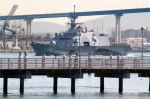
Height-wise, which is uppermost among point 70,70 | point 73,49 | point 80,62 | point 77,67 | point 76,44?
point 76,44

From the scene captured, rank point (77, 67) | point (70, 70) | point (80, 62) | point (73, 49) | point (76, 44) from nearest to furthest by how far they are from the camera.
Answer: point (70, 70), point (80, 62), point (77, 67), point (73, 49), point (76, 44)

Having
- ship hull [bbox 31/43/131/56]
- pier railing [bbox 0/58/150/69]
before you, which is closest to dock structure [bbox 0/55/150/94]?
pier railing [bbox 0/58/150/69]

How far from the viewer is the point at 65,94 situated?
56.8 m

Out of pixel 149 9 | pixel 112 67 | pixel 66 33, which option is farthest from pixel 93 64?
pixel 149 9

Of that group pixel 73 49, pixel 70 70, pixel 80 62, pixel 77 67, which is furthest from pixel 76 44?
pixel 70 70

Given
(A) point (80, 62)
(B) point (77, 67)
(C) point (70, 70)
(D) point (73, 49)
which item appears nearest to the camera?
(C) point (70, 70)

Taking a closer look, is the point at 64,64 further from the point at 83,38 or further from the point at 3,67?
the point at 83,38

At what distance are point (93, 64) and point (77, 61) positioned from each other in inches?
108

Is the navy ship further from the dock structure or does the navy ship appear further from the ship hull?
the dock structure

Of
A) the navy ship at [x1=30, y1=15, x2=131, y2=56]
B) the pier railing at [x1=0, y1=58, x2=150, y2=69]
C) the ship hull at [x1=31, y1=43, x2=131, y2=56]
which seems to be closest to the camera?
the pier railing at [x1=0, y1=58, x2=150, y2=69]

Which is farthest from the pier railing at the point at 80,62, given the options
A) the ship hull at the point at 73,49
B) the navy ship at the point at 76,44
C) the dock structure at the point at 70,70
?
the ship hull at the point at 73,49

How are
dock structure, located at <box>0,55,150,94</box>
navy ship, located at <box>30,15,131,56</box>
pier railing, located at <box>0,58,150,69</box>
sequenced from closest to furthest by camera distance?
dock structure, located at <box>0,55,150,94</box> < pier railing, located at <box>0,58,150,69</box> < navy ship, located at <box>30,15,131,56</box>

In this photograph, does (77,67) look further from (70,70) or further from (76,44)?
(76,44)

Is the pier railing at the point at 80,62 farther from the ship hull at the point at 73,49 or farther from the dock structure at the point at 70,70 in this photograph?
the ship hull at the point at 73,49
